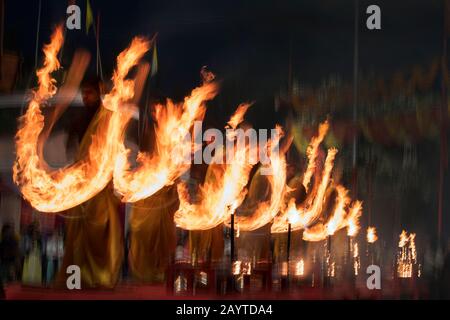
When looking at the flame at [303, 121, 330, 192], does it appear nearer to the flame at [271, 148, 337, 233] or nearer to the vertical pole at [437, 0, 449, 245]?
the flame at [271, 148, 337, 233]

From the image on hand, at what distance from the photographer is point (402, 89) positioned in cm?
1113

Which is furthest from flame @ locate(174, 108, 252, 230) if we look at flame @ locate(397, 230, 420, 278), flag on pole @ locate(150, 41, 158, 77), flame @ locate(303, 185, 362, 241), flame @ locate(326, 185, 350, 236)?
flame @ locate(326, 185, 350, 236)

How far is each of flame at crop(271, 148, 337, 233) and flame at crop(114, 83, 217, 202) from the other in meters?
2.73

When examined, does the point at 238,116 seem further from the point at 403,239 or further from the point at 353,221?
the point at 353,221

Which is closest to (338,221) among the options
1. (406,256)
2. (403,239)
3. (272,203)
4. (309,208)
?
(309,208)

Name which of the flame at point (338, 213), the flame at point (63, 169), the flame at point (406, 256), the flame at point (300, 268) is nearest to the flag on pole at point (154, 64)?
the flame at point (63, 169)

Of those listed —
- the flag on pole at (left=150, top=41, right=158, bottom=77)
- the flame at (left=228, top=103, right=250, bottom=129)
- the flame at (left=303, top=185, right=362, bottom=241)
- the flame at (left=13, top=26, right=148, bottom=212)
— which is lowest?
the flame at (left=303, top=185, right=362, bottom=241)

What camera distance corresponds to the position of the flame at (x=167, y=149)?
8.96 meters

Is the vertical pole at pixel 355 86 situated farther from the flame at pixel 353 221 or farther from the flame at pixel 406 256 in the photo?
the flame at pixel 406 256

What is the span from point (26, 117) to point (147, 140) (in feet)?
7.28

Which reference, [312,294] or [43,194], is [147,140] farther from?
[312,294]

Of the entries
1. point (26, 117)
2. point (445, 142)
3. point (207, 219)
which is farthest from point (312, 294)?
point (26, 117)

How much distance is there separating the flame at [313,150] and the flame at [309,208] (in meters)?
0.27

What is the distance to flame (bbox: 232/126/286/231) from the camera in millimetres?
11137
